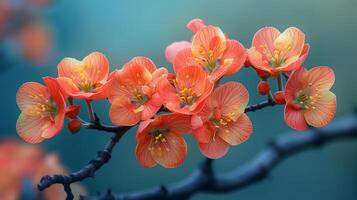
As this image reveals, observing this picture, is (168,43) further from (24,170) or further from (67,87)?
(67,87)

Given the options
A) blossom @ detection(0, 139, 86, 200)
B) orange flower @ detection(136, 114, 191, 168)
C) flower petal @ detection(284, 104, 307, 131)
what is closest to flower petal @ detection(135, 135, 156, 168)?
orange flower @ detection(136, 114, 191, 168)

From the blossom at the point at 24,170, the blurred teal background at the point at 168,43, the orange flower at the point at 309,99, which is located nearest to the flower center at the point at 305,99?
the orange flower at the point at 309,99

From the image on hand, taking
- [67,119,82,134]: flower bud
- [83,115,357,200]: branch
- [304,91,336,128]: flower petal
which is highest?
[67,119,82,134]: flower bud

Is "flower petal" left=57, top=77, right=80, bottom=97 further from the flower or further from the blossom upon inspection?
the blossom

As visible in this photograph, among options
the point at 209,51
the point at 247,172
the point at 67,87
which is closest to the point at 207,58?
the point at 209,51

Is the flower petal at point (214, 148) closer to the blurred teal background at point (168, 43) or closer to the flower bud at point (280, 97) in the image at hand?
the flower bud at point (280, 97)

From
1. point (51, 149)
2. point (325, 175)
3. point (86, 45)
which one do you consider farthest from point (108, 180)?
point (325, 175)

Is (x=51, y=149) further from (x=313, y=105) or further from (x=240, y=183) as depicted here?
(x=313, y=105)
